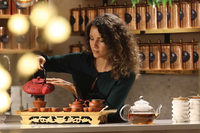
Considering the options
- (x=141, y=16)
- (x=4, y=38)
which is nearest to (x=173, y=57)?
(x=141, y=16)

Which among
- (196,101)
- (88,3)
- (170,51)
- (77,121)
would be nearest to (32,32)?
(88,3)

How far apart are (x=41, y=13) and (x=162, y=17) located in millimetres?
1368

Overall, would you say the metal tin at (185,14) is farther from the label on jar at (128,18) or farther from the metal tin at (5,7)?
the metal tin at (5,7)

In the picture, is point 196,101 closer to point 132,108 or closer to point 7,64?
point 132,108

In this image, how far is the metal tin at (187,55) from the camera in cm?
321

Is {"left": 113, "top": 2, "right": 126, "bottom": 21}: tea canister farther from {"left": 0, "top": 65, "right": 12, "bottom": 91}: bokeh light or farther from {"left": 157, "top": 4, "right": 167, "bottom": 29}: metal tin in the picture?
{"left": 0, "top": 65, "right": 12, "bottom": 91}: bokeh light

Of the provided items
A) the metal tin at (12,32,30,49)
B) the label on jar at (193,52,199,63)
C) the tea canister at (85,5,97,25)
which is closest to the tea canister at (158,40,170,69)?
the label on jar at (193,52,199,63)

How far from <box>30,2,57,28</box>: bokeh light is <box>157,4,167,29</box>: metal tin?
1242 mm

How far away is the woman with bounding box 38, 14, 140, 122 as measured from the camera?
1974 mm

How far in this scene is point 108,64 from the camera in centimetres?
212

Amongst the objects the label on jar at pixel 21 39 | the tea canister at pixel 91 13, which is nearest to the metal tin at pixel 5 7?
the label on jar at pixel 21 39

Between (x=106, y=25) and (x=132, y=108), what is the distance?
647 millimetres

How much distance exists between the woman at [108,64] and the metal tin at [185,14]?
1.28 meters

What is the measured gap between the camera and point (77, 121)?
167 centimetres
